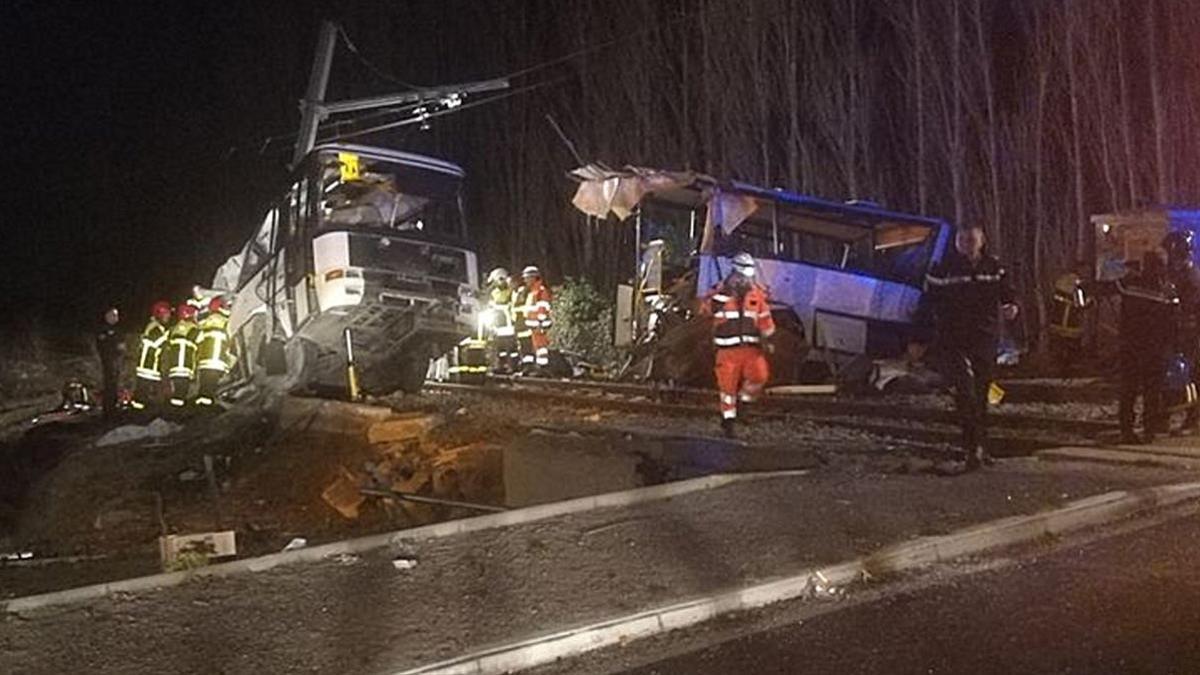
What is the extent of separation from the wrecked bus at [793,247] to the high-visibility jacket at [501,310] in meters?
2.61

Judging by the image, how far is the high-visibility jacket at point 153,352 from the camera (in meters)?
18.8

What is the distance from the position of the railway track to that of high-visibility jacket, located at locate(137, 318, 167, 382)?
4209mm

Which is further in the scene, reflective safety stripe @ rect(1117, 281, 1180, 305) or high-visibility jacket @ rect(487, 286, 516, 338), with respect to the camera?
high-visibility jacket @ rect(487, 286, 516, 338)

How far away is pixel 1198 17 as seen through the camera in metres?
28.4

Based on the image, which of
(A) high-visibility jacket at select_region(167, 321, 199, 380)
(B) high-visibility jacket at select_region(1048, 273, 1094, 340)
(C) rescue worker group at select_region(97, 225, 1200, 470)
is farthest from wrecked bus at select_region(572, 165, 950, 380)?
(A) high-visibility jacket at select_region(167, 321, 199, 380)

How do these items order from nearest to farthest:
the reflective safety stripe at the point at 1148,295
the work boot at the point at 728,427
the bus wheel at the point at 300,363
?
the reflective safety stripe at the point at 1148,295 → the work boot at the point at 728,427 → the bus wheel at the point at 300,363

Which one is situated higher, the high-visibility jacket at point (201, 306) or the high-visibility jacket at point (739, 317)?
the high-visibility jacket at point (201, 306)

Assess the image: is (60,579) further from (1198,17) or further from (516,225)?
(516,225)

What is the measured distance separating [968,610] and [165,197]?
1677 inches

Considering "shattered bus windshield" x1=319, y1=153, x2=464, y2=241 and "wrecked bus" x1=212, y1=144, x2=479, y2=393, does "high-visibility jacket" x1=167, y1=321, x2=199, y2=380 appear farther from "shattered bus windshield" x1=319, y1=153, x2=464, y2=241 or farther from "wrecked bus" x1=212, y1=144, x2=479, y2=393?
"shattered bus windshield" x1=319, y1=153, x2=464, y2=241

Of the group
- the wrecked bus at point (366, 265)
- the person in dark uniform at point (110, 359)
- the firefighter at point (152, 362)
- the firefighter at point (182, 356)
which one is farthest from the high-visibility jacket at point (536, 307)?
the person in dark uniform at point (110, 359)

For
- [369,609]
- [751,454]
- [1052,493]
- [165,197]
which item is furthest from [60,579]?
[165,197]

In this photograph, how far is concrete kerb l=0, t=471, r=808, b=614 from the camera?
6.65 metres

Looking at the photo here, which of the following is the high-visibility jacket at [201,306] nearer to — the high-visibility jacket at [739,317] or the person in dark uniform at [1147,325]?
the high-visibility jacket at [739,317]
